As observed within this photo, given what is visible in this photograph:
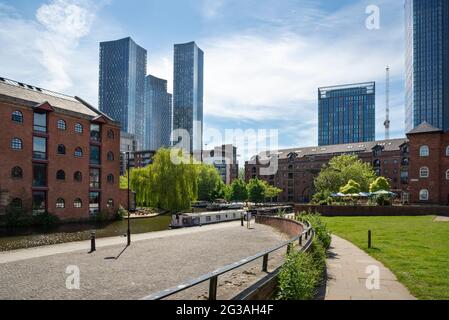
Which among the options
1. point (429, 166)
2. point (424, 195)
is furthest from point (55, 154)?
point (429, 166)

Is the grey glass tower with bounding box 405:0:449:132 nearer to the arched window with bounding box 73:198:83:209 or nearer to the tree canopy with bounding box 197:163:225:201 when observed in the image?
the tree canopy with bounding box 197:163:225:201

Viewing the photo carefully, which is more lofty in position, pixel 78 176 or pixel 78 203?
pixel 78 176

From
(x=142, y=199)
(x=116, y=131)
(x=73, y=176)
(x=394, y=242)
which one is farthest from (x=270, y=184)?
(x=394, y=242)

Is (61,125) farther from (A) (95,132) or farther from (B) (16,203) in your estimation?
(B) (16,203)

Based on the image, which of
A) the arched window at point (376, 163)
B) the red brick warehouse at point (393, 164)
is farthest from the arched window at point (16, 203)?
the arched window at point (376, 163)

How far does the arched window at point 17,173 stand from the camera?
39.0 meters

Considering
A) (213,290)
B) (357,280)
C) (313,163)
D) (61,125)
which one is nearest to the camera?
(213,290)

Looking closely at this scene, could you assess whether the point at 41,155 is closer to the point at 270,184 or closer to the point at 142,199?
the point at 142,199

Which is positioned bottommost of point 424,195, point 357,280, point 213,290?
point 424,195

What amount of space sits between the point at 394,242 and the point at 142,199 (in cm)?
4719

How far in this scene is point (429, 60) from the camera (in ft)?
486

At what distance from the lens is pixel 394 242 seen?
730 inches

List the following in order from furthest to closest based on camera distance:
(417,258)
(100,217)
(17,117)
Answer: (100,217)
(17,117)
(417,258)

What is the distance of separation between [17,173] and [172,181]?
2073 centimetres
